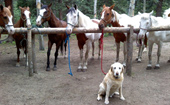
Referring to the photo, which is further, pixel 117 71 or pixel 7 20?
pixel 7 20

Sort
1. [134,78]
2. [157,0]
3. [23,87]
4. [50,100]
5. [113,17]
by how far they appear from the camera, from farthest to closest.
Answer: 1. [157,0]
2. [113,17]
3. [134,78]
4. [23,87]
5. [50,100]

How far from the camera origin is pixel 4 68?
5.89 meters

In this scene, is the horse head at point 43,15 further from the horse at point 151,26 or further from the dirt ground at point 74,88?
the horse at point 151,26

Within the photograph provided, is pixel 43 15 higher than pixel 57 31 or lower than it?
higher

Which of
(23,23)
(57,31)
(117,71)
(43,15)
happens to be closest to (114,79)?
(117,71)

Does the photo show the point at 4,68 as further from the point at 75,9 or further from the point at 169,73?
the point at 169,73

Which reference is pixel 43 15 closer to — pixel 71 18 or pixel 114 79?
pixel 71 18

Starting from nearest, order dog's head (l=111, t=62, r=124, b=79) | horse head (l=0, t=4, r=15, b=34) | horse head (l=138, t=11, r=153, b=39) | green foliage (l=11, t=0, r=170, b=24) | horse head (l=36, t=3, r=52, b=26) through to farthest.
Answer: dog's head (l=111, t=62, r=124, b=79) → horse head (l=0, t=4, r=15, b=34) → horse head (l=138, t=11, r=153, b=39) → horse head (l=36, t=3, r=52, b=26) → green foliage (l=11, t=0, r=170, b=24)

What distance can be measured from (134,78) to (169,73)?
4.26ft

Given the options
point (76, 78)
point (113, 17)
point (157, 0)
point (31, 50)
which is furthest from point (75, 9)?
point (157, 0)

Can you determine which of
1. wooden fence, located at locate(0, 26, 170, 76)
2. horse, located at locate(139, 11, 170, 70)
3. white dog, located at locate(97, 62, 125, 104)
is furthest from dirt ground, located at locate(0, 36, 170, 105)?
horse, located at locate(139, 11, 170, 70)

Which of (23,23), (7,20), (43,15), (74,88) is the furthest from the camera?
(23,23)

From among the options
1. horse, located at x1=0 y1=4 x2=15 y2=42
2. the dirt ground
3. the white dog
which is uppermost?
horse, located at x1=0 y1=4 x2=15 y2=42

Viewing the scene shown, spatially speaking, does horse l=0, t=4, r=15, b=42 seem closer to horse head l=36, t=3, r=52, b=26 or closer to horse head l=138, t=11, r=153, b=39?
horse head l=36, t=3, r=52, b=26
